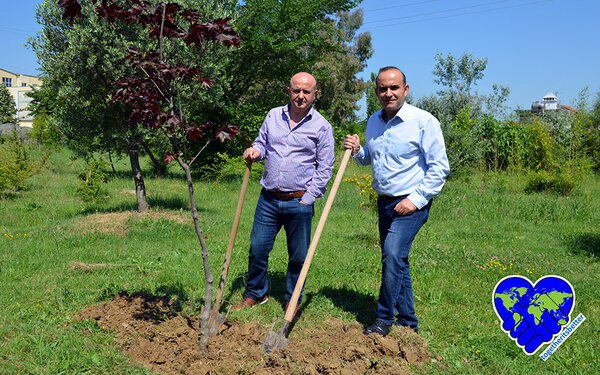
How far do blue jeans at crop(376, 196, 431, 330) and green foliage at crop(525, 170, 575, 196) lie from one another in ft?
39.3

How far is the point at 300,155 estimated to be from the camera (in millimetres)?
3986

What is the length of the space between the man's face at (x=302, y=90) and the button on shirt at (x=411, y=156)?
0.63 metres

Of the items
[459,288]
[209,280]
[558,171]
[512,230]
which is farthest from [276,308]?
[558,171]

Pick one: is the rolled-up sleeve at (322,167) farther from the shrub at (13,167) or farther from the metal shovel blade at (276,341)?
the shrub at (13,167)

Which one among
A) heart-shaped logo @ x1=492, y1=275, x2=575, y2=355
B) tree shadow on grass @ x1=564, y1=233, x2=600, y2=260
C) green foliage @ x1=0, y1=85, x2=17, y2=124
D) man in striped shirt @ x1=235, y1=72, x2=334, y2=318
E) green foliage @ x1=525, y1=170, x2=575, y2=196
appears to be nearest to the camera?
heart-shaped logo @ x1=492, y1=275, x2=575, y2=355

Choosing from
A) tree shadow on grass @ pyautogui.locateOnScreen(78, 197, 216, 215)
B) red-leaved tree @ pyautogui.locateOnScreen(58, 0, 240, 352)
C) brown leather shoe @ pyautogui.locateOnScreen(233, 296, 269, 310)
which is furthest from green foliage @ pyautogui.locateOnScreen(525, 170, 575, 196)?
red-leaved tree @ pyautogui.locateOnScreen(58, 0, 240, 352)

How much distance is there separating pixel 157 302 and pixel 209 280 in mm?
944

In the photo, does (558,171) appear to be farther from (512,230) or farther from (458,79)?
(458,79)

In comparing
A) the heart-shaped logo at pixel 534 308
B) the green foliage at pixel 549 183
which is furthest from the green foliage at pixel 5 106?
the heart-shaped logo at pixel 534 308

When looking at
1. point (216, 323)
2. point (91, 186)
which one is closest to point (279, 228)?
point (216, 323)

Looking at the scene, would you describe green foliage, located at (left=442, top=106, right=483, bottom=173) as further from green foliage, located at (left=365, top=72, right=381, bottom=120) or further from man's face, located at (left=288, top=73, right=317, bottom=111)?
green foliage, located at (left=365, top=72, right=381, bottom=120)

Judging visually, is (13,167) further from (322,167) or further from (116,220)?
(322,167)

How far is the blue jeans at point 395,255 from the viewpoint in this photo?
11.6ft

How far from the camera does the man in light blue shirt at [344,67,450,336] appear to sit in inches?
136
